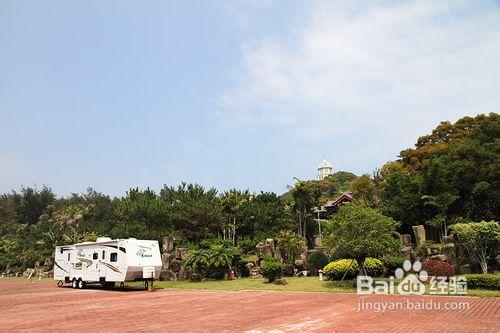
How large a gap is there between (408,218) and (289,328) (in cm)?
2682

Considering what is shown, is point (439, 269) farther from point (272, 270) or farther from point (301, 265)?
point (301, 265)

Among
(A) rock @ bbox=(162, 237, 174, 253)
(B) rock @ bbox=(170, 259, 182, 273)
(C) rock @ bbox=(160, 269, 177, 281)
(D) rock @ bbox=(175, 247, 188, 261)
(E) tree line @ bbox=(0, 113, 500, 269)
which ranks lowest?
(C) rock @ bbox=(160, 269, 177, 281)

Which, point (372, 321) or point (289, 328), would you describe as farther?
point (372, 321)

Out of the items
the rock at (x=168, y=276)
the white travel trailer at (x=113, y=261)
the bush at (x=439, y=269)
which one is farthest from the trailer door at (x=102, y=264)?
the bush at (x=439, y=269)

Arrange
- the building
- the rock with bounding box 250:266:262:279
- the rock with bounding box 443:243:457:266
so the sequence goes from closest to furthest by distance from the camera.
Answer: the rock with bounding box 443:243:457:266, the rock with bounding box 250:266:262:279, the building

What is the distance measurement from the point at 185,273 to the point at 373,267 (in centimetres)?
1385

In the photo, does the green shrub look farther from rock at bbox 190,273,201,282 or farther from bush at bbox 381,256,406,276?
rock at bbox 190,273,201,282

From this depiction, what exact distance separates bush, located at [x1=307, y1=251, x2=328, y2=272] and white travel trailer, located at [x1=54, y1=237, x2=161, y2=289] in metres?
10.6

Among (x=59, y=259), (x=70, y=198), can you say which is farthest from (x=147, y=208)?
(x=70, y=198)

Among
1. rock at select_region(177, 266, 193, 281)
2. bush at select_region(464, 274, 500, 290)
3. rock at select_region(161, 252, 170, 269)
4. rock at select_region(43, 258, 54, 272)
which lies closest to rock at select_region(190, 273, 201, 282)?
rock at select_region(177, 266, 193, 281)

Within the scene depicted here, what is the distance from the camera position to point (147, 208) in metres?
41.0

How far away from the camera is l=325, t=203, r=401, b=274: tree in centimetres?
1928

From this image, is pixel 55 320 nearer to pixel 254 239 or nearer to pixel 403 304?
pixel 403 304

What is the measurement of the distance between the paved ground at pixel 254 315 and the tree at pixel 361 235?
3.13 meters
